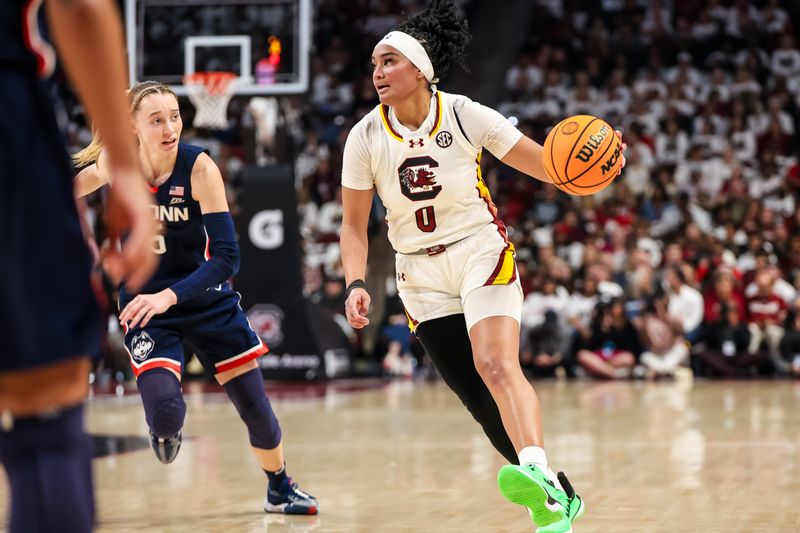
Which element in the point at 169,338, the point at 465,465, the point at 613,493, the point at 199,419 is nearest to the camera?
the point at 169,338

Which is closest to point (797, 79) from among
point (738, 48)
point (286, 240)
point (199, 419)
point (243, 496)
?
point (738, 48)

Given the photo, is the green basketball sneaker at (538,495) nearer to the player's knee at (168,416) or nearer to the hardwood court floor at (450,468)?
the hardwood court floor at (450,468)

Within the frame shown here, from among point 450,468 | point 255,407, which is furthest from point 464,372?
point 450,468

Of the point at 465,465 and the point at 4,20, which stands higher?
the point at 4,20

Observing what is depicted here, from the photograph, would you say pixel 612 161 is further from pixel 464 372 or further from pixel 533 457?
pixel 533 457

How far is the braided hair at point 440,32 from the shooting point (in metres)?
4.75

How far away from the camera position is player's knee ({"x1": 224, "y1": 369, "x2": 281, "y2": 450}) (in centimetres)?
510

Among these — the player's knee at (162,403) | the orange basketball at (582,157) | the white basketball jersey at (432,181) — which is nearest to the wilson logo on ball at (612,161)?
the orange basketball at (582,157)

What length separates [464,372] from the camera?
451 centimetres

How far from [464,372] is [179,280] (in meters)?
1.31

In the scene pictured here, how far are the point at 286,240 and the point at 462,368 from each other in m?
8.76

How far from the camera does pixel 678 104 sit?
17781 mm

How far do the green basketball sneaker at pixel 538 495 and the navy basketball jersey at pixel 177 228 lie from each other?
177 centimetres

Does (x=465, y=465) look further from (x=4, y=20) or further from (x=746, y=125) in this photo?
(x=746, y=125)
